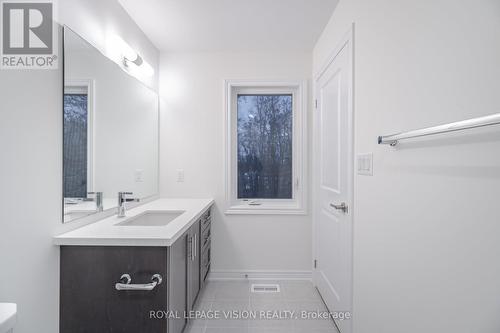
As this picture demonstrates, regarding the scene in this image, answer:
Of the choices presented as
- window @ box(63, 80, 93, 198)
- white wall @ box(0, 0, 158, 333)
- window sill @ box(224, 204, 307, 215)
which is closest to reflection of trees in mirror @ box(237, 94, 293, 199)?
window sill @ box(224, 204, 307, 215)

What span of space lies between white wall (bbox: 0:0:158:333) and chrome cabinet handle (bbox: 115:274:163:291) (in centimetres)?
33

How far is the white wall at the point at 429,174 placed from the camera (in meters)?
0.76

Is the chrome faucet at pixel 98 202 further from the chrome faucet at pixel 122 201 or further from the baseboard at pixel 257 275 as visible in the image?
the baseboard at pixel 257 275

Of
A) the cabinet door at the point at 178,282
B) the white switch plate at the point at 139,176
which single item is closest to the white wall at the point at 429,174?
the cabinet door at the point at 178,282

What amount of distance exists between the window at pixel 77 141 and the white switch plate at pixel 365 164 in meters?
1.62

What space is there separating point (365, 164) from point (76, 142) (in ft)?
5.34

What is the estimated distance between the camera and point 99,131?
5.90ft

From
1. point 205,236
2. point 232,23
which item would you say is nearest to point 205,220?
point 205,236

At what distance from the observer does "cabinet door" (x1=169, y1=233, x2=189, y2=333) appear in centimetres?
152

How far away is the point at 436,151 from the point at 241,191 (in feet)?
7.52

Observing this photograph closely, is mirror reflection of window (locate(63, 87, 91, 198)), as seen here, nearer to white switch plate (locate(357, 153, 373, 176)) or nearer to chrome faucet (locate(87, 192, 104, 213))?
chrome faucet (locate(87, 192, 104, 213))

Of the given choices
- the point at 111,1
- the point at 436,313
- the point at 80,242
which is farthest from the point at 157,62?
the point at 436,313

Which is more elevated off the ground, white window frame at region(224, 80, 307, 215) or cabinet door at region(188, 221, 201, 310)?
white window frame at region(224, 80, 307, 215)

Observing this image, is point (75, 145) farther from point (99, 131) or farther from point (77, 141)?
point (99, 131)
